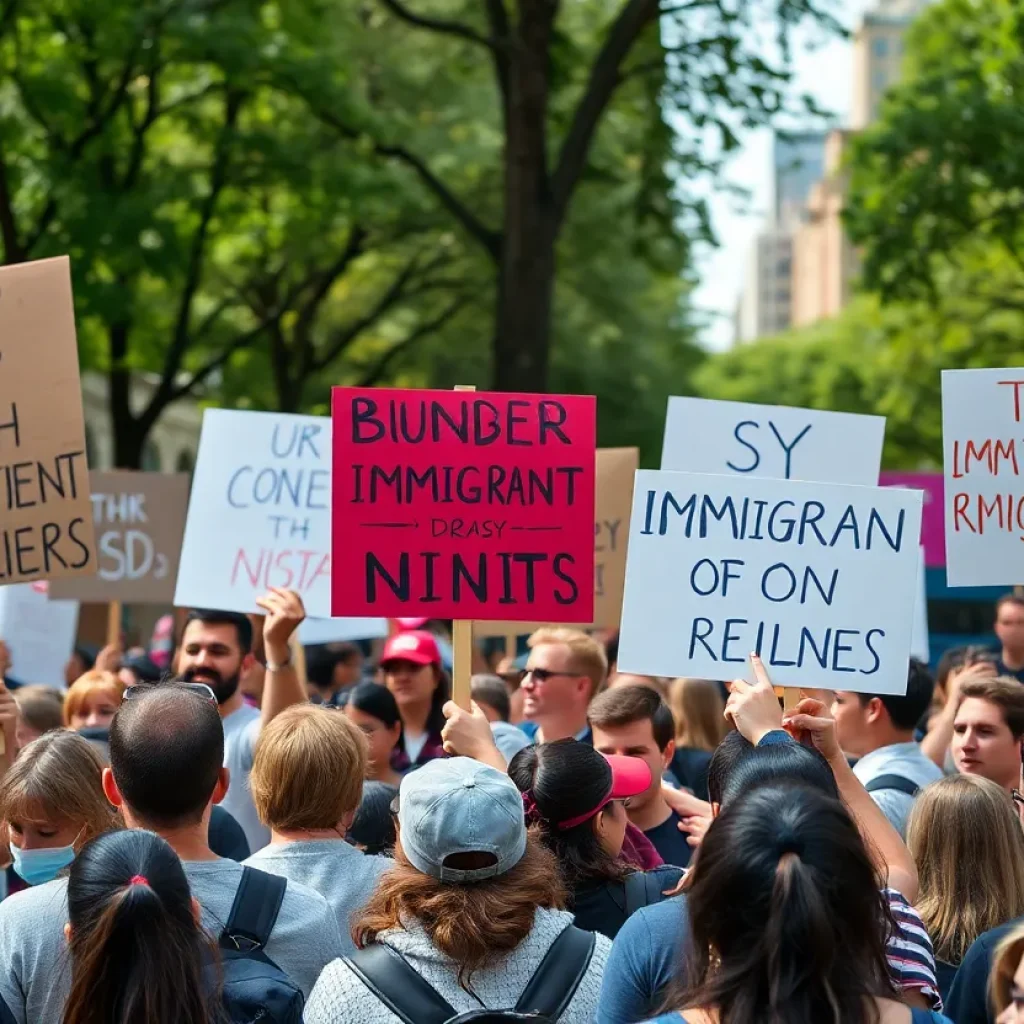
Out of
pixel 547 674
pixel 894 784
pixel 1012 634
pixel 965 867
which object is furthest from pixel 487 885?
pixel 1012 634

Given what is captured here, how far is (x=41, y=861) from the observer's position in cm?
409

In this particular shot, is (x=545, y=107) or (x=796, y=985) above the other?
(x=545, y=107)

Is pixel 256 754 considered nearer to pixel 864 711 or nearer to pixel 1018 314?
pixel 864 711

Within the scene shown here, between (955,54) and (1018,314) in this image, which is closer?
(955,54)

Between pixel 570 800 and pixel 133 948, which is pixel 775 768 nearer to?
pixel 570 800

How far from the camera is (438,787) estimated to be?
3.16m

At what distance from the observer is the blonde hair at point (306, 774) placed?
13.2 ft

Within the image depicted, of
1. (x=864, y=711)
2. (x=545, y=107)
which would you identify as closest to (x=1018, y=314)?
(x=545, y=107)

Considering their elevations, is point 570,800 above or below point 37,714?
above

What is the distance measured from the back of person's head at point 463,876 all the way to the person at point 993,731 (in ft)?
9.04

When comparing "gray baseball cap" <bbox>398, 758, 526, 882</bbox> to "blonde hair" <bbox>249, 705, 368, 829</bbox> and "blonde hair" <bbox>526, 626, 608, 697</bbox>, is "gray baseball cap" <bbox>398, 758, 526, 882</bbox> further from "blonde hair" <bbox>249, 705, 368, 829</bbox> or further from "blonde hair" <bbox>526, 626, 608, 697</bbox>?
"blonde hair" <bbox>526, 626, 608, 697</bbox>

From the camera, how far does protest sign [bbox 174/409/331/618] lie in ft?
23.3

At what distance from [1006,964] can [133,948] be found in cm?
141

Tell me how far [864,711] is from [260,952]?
125 inches
